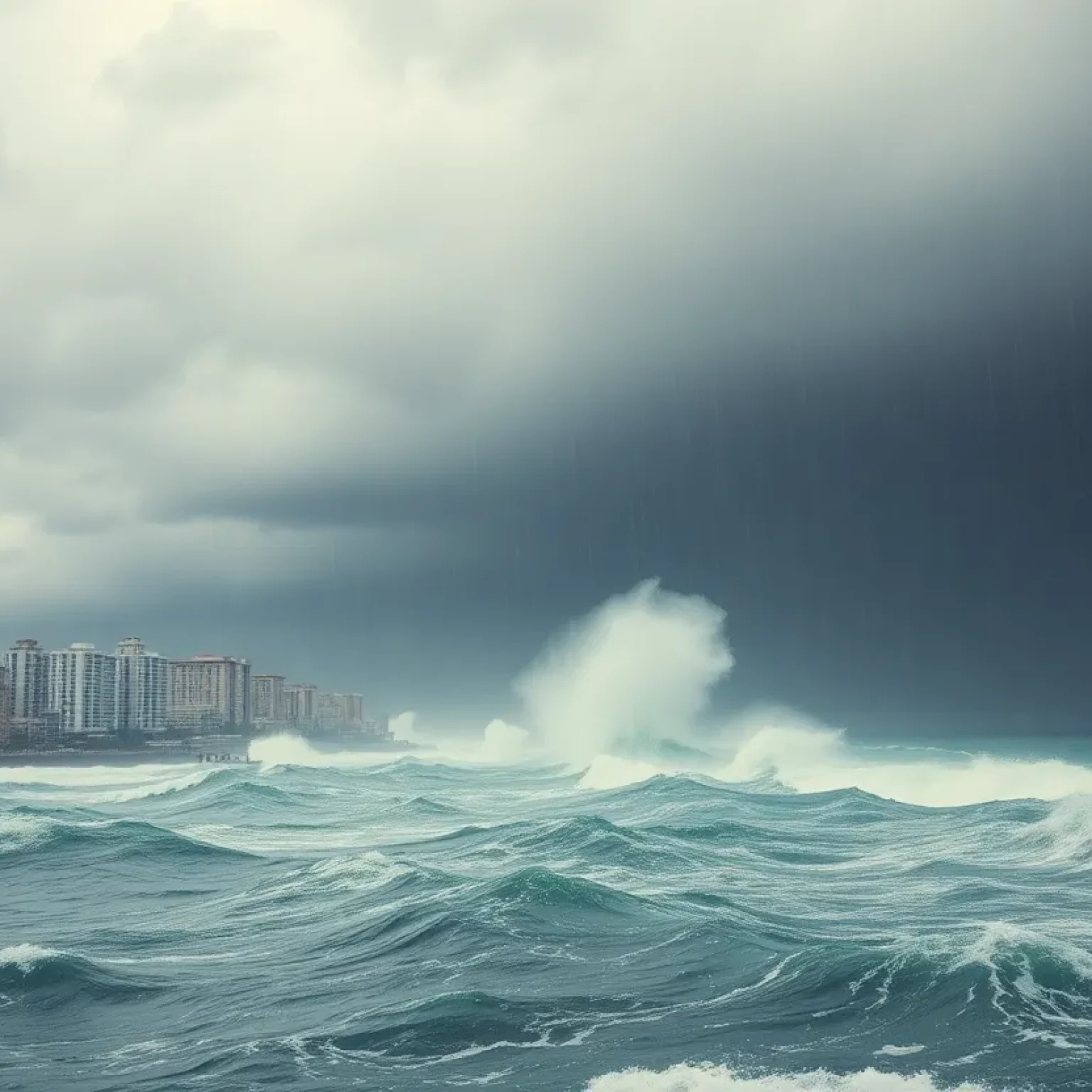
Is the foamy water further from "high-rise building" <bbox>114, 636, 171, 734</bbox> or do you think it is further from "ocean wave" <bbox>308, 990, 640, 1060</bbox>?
"high-rise building" <bbox>114, 636, 171, 734</bbox>

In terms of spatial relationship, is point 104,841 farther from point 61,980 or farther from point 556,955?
point 556,955

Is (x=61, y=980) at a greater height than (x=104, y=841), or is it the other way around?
(x=61, y=980)

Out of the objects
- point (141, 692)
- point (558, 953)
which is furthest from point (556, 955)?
point (141, 692)

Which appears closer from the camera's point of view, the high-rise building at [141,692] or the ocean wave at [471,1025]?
the ocean wave at [471,1025]

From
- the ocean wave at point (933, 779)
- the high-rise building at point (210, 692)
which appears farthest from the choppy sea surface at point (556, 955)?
the high-rise building at point (210, 692)

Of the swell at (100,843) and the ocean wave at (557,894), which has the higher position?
the ocean wave at (557,894)

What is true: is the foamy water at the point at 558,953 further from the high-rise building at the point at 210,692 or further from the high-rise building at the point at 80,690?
the high-rise building at the point at 210,692
